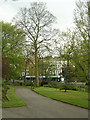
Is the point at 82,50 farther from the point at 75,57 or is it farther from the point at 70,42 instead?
the point at 70,42

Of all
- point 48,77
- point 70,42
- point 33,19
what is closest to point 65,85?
point 70,42

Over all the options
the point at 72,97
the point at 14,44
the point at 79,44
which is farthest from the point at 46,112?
the point at 14,44

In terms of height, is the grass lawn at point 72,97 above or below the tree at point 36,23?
below

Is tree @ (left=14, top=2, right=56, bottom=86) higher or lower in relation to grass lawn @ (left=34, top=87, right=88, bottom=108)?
higher

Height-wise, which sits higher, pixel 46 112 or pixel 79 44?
pixel 79 44

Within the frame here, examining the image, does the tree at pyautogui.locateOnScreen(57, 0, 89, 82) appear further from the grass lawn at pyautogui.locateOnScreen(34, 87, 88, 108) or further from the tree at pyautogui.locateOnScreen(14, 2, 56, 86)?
the tree at pyautogui.locateOnScreen(14, 2, 56, 86)

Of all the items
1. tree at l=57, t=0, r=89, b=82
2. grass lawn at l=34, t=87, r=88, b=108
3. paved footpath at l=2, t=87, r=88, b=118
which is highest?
tree at l=57, t=0, r=89, b=82

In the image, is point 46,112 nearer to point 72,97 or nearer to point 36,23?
point 72,97

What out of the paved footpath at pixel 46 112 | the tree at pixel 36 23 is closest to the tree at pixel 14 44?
the tree at pixel 36 23

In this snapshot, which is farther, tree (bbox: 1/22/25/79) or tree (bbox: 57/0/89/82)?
tree (bbox: 1/22/25/79)

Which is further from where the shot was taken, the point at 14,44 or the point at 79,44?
the point at 14,44

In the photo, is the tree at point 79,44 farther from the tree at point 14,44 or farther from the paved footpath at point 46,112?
the tree at point 14,44

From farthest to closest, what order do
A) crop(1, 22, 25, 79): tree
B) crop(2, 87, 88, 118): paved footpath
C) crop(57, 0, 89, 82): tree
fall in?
crop(1, 22, 25, 79): tree
crop(57, 0, 89, 82): tree
crop(2, 87, 88, 118): paved footpath

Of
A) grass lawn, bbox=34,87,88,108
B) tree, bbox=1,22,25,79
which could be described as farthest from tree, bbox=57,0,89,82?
tree, bbox=1,22,25,79
